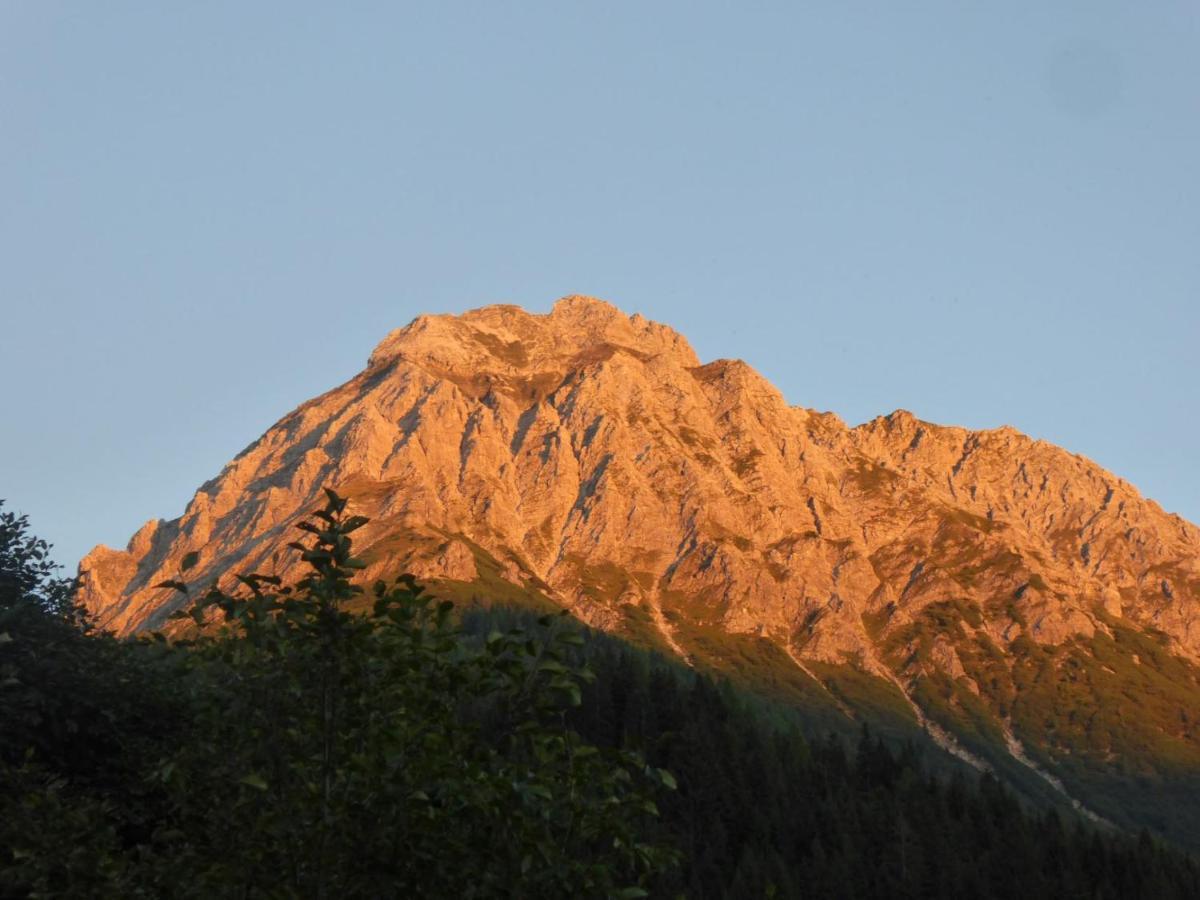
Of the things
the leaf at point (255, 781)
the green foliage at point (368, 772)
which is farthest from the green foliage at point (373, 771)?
the leaf at point (255, 781)

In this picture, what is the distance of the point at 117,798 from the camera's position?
99.6 ft

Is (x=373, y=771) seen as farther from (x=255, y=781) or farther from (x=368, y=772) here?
(x=255, y=781)

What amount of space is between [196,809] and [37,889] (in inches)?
137

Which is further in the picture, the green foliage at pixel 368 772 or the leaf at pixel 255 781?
the green foliage at pixel 368 772

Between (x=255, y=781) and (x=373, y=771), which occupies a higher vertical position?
(x=373, y=771)

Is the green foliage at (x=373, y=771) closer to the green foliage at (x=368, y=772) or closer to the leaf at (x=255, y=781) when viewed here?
the green foliage at (x=368, y=772)

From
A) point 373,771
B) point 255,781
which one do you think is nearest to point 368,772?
point 373,771

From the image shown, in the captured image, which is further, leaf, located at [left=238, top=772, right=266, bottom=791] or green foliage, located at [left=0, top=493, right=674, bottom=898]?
green foliage, located at [left=0, top=493, right=674, bottom=898]

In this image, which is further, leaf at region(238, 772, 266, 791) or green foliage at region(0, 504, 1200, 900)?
green foliage at region(0, 504, 1200, 900)

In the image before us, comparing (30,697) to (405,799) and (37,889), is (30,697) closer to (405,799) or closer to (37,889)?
(37,889)

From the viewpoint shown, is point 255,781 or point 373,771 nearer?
point 255,781

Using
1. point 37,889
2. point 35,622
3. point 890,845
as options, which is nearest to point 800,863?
point 890,845

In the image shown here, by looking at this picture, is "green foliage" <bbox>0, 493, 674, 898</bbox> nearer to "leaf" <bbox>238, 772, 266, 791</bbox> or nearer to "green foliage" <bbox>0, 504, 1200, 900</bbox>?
"green foliage" <bbox>0, 504, 1200, 900</bbox>

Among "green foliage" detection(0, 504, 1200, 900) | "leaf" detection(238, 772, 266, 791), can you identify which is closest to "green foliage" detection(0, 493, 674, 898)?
"green foliage" detection(0, 504, 1200, 900)
